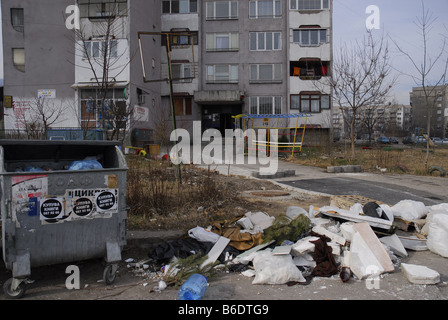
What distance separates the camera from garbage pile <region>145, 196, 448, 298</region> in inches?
159

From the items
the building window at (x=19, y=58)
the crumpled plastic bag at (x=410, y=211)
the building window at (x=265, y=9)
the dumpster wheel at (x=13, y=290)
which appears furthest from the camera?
the building window at (x=265, y=9)

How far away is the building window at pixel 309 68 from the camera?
3033cm

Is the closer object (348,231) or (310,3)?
(348,231)

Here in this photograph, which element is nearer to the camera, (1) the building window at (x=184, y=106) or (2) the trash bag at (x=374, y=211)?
(2) the trash bag at (x=374, y=211)

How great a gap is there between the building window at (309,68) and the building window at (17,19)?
21.6m

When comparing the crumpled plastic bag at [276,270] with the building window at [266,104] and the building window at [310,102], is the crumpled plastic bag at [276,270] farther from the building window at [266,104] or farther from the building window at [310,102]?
the building window at [310,102]

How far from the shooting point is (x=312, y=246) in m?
4.44

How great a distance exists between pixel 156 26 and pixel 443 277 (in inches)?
1152

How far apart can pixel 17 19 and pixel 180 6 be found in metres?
12.7

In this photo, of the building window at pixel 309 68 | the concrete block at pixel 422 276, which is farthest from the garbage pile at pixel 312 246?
the building window at pixel 309 68

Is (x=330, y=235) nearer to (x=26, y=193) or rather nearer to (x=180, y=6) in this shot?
(x=26, y=193)

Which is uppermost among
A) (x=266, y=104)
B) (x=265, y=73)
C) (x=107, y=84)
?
(x=265, y=73)

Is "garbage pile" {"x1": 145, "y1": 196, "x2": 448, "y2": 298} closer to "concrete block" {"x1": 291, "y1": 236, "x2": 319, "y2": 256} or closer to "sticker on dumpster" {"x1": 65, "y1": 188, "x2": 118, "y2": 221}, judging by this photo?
"concrete block" {"x1": 291, "y1": 236, "x2": 319, "y2": 256}

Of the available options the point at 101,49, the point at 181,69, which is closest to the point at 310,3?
the point at 181,69
